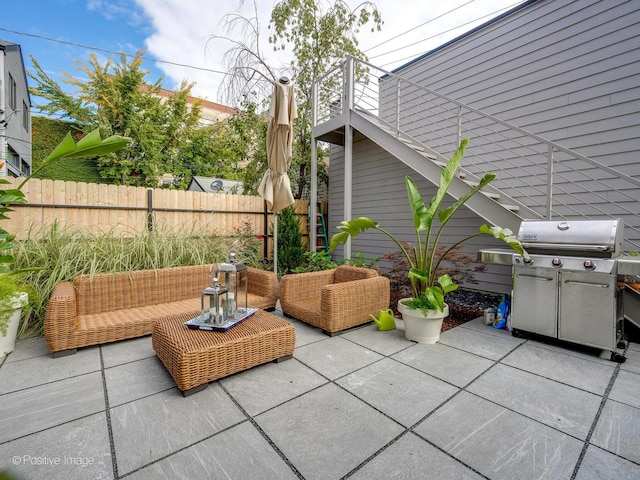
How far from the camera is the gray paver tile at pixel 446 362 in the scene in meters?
2.39

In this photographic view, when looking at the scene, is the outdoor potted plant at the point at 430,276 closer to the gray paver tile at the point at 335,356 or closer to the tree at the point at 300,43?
the gray paver tile at the point at 335,356

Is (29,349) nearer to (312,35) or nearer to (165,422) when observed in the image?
(165,422)

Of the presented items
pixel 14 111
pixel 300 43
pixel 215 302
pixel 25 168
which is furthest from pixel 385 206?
pixel 25 168

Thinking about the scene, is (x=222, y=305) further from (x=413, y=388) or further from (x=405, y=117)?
(x=405, y=117)

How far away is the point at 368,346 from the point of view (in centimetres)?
297

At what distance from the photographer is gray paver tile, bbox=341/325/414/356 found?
2932 mm

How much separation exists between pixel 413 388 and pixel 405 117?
525 centimetres

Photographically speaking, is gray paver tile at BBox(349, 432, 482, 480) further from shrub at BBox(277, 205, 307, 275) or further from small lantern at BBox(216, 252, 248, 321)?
shrub at BBox(277, 205, 307, 275)

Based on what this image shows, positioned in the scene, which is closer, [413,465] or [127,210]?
[413,465]

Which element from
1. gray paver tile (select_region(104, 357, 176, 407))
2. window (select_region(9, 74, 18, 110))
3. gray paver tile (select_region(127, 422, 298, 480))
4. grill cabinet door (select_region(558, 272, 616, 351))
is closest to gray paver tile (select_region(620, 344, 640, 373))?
grill cabinet door (select_region(558, 272, 616, 351))

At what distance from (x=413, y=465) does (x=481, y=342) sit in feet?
6.64

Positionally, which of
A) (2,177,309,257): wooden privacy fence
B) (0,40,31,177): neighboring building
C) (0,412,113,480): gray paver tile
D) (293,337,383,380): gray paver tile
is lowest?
(0,412,113,480): gray paver tile

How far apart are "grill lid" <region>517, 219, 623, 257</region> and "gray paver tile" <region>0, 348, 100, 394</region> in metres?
4.21

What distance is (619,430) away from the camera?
1.79m
